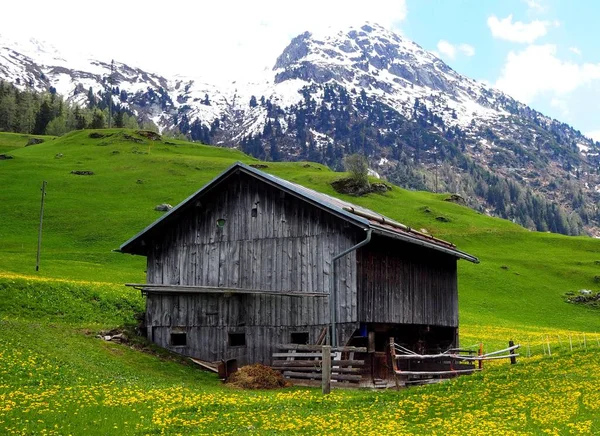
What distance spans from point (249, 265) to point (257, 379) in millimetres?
6582

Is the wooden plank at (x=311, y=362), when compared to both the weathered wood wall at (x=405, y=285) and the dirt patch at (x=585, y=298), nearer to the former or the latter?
the weathered wood wall at (x=405, y=285)

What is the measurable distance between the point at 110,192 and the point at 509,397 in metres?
101

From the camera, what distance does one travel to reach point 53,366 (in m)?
23.3

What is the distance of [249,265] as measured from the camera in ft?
104

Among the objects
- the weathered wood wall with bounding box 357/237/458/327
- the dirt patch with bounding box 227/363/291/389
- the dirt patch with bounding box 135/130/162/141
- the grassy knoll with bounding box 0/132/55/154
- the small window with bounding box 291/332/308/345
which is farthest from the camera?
the dirt patch with bounding box 135/130/162/141

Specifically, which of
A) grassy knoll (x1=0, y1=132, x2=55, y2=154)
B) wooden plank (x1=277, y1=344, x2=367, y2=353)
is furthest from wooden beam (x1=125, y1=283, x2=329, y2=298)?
grassy knoll (x1=0, y1=132, x2=55, y2=154)

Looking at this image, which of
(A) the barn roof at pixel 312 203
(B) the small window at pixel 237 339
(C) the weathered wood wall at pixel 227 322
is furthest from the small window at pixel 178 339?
(A) the barn roof at pixel 312 203

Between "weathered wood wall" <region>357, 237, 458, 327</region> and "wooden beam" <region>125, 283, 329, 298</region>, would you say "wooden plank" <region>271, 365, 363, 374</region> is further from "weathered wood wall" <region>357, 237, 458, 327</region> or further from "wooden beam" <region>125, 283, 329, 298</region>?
"wooden beam" <region>125, 283, 329, 298</region>

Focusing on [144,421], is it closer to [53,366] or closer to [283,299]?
[53,366]

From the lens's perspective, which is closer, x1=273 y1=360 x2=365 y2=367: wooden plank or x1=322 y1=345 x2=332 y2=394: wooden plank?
x1=322 y1=345 x2=332 y2=394: wooden plank

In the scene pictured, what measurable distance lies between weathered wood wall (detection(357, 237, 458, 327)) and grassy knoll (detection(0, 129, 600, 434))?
5.37 metres

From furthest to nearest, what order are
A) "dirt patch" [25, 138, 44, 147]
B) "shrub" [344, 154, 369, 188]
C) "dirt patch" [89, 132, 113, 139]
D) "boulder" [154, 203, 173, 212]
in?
"dirt patch" [25, 138, 44, 147] → "dirt patch" [89, 132, 113, 139] → "shrub" [344, 154, 369, 188] → "boulder" [154, 203, 173, 212]

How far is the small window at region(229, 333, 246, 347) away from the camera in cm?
3164

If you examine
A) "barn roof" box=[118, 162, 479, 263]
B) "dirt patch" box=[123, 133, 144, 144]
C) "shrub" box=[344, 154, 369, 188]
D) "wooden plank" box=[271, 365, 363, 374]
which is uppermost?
"dirt patch" box=[123, 133, 144, 144]
